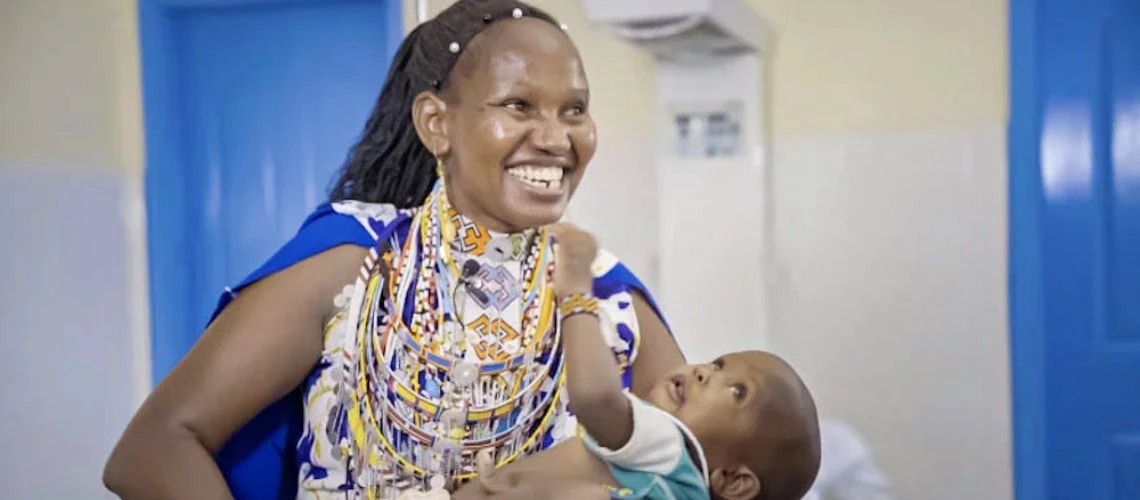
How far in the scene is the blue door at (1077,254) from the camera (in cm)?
231

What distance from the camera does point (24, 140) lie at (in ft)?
8.49

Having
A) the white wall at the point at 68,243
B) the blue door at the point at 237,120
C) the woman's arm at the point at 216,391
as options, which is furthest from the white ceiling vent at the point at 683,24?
the white wall at the point at 68,243

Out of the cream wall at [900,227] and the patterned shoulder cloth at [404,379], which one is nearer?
the patterned shoulder cloth at [404,379]

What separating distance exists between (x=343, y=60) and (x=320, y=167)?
0.26 m

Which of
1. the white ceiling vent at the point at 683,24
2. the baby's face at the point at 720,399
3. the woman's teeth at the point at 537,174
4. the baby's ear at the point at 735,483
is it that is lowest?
the baby's ear at the point at 735,483

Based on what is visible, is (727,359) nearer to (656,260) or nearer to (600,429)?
(600,429)

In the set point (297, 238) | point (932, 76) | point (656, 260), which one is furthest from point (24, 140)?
point (932, 76)

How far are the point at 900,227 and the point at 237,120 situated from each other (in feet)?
5.10

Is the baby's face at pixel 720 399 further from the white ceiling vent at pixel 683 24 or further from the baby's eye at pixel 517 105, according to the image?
the white ceiling vent at pixel 683 24

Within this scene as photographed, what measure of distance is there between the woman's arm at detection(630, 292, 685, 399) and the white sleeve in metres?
0.13

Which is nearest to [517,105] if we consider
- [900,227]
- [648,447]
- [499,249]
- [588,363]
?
[499,249]

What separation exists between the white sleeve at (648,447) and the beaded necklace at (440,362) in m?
0.10

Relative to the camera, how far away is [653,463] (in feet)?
3.92

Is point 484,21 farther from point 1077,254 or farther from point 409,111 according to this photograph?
point 1077,254
